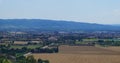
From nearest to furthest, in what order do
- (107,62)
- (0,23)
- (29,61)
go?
(29,61)
(107,62)
(0,23)

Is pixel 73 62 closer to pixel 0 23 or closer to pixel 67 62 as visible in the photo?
pixel 67 62

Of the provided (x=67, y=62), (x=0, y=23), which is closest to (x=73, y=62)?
(x=67, y=62)

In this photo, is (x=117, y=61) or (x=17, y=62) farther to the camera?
(x=117, y=61)

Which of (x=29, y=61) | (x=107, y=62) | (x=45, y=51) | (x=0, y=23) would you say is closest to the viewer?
(x=29, y=61)

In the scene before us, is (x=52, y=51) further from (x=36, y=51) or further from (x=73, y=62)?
(x=73, y=62)

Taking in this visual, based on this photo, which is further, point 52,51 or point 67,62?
point 52,51

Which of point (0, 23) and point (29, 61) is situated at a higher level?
point (29, 61)

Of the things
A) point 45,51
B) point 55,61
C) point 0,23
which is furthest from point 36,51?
point 0,23

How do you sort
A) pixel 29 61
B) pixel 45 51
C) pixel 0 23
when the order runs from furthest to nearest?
pixel 0 23
pixel 45 51
pixel 29 61

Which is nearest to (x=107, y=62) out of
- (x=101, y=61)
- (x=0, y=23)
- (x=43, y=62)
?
(x=101, y=61)
